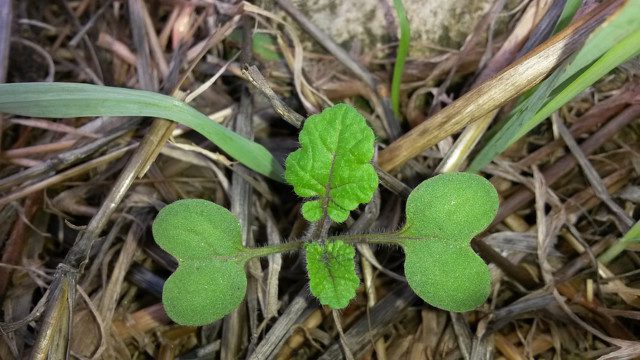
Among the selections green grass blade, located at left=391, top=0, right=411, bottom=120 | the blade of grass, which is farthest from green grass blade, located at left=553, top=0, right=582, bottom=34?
green grass blade, located at left=391, top=0, right=411, bottom=120

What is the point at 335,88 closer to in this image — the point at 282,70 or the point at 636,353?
the point at 282,70

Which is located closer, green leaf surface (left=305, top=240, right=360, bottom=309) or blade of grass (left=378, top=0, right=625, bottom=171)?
green leaf surface (left=305, top=240, right=360, bottom=309)

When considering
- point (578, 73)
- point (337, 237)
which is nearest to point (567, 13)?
point (578, 73)

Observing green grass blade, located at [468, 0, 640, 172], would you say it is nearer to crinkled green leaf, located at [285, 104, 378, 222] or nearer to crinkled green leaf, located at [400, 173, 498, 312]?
crinkled green leaf, located at [400, 173, 498, 312]

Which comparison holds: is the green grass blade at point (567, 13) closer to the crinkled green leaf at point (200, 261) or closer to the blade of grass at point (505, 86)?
the blade of grass at point (505, 86)

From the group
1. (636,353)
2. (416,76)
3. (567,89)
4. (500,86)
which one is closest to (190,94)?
(416,76)

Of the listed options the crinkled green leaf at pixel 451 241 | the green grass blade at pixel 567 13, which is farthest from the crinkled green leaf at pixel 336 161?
the green grass blade at pixel 567 13
